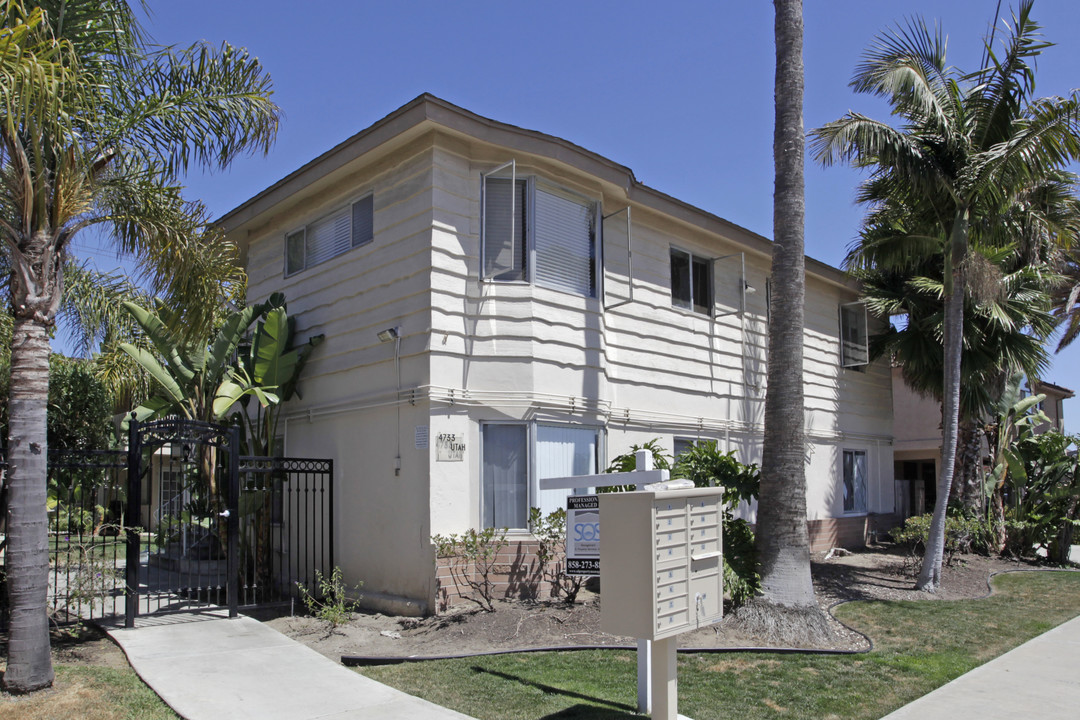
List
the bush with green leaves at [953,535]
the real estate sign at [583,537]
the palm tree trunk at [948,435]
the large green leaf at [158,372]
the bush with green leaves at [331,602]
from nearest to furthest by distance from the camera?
the real estate sign at [583,537] → the bush with green leaves at [331,602] → the palm tree trunk at [948,435] → the large green leaf at [158,372] → the bush with green leaves at [953,535]

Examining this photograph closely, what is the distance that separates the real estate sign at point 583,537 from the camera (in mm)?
6750

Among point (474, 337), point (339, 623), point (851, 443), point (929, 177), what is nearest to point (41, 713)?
point (339, 623)

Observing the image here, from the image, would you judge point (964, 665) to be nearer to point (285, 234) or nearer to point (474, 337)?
point (474, 337)

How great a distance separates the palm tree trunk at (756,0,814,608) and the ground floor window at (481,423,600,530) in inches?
115

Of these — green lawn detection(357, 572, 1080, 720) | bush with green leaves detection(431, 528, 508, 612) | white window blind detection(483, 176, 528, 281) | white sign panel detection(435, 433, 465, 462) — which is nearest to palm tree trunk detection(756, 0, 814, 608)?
green lawn detection(357, 572, 1080, 720)

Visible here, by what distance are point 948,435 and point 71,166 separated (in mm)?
11784

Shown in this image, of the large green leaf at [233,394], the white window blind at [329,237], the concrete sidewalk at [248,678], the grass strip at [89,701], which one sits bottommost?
the concrete sidewalk at [248,678]

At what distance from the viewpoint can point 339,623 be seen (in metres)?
9.95

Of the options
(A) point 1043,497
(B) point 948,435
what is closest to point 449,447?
(B) point 948,435

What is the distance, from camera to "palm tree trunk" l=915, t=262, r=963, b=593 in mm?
12219

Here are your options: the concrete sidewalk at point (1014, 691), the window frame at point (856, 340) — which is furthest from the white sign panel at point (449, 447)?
the window frame at point (856, 340)

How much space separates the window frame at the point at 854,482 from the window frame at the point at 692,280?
574cm

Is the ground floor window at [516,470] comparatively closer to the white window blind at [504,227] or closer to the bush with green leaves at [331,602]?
the bush with green leaves at [331,602]

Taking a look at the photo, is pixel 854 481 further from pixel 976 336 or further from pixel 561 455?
pixel 561 455
